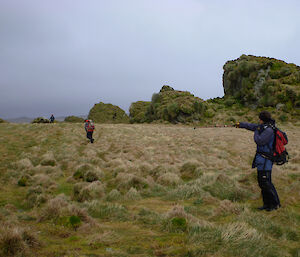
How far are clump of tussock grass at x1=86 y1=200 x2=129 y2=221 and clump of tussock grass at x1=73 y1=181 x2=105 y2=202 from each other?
939 mm

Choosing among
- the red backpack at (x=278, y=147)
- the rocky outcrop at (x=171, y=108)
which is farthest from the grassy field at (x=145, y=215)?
the rocky outcrop at (x=171, y=108)

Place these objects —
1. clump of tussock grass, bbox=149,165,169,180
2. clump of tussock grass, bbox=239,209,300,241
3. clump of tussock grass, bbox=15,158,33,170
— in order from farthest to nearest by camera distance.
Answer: clump of tussock grass, bbox=15,158,33,170 → clump of tussock grass, bbox=149,165,169,180 → clump of tussock grass, bbox=239,209,300,241

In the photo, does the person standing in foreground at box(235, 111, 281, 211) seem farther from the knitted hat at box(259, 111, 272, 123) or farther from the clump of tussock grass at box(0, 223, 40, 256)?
the clump of tussock grass at box(0, 223, 40, 256)

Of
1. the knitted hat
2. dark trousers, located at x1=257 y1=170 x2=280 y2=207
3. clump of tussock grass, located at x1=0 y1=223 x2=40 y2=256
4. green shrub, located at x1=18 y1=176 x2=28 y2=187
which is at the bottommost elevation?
green shrub, located at x1=18 y1=176 x2=28 y2=187

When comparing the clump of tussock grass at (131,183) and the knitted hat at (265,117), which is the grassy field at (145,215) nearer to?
the clump of tussock grass at (131,183)

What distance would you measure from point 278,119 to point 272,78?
31.1 feet

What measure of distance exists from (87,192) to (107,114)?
60.2 meters

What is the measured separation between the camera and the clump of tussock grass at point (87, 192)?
7521 mm

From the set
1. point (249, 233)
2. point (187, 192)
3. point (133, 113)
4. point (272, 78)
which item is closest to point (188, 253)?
point (249, 233)

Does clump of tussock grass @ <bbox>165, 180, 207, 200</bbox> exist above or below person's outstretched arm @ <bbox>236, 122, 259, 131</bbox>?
below

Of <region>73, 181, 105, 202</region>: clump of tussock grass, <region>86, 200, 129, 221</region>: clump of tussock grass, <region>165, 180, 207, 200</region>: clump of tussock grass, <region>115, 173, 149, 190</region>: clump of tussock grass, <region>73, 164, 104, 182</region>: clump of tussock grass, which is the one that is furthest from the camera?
<region>73, 164, 104, 182</region>: clump of tussock grass

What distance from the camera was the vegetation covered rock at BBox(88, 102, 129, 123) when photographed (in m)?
65.9

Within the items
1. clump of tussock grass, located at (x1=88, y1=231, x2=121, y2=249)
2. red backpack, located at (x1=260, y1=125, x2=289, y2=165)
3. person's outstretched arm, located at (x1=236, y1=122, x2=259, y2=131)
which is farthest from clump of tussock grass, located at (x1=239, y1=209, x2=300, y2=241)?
clump of tussock grass, located at (x1=88, y1=231, x2=121, y2=249)

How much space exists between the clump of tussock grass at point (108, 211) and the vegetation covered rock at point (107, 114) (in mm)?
59469
